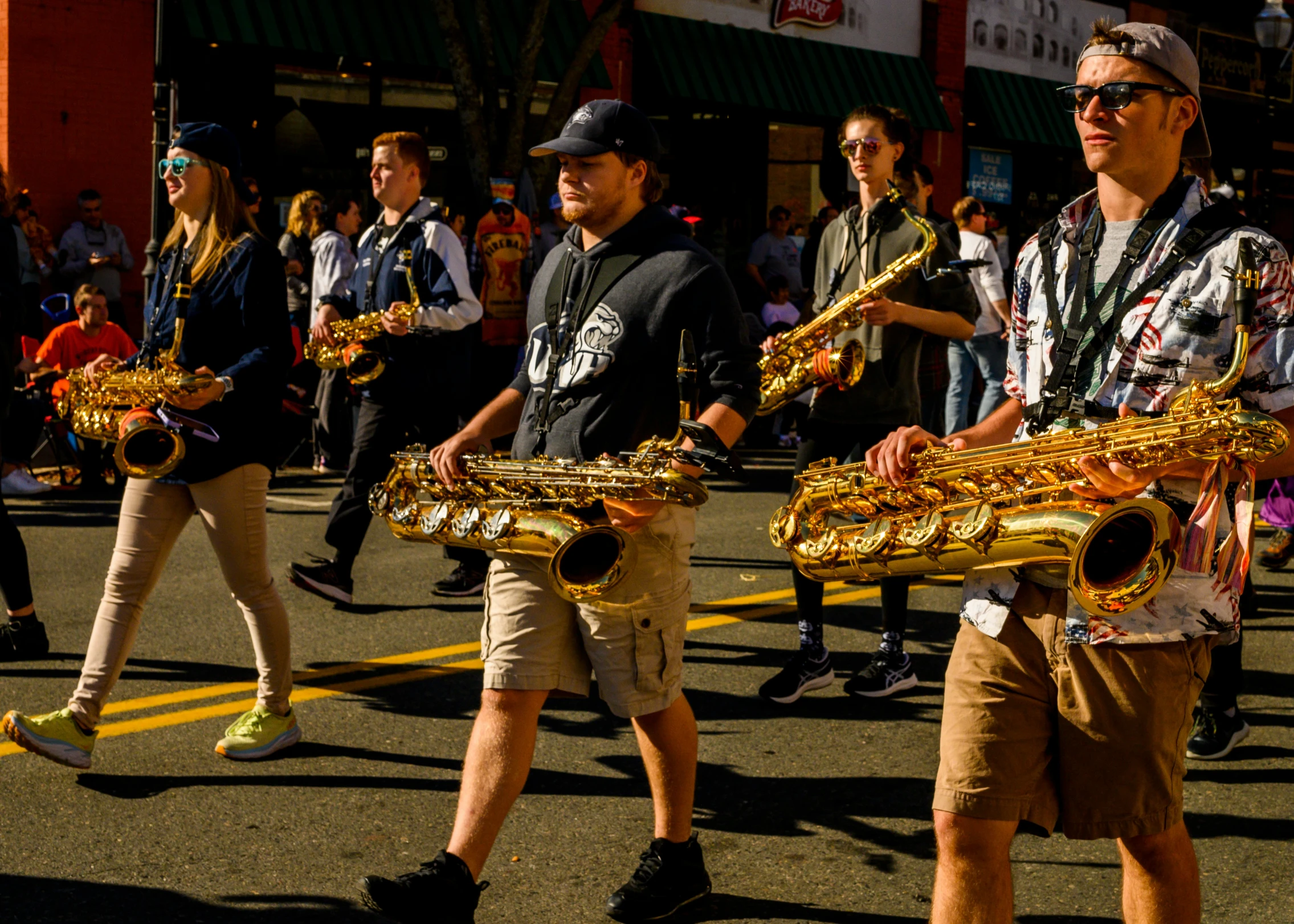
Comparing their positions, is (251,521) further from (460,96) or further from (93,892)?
(460,96)

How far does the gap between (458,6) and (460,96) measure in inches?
60.8

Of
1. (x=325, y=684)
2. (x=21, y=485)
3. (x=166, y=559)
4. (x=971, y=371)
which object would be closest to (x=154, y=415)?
(x=166, y=559)

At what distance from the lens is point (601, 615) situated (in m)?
4.14

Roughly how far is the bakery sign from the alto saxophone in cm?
1612

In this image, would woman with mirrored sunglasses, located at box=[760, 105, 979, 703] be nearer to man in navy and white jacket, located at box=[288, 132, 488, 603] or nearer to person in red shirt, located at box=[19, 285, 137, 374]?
man in navy and white jacket, located at box=[288, 132, 488, 603]

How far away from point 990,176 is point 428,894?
2384cm

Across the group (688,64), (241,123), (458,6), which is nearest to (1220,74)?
(688,64)

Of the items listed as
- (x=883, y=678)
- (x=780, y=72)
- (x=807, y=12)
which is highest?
(x=807, y=12)

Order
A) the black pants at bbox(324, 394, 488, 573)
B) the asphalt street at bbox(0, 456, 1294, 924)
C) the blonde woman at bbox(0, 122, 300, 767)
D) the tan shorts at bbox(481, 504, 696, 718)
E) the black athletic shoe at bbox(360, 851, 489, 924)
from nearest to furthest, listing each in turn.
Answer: the black athletic shoe at bbox(360, 851, 489, 924) → the tan shorts at bbox(481, 504, 696, 718) → the asphalt street at bbox(0, 456, 1294, 924) → the blonde woman at bbox(0, 122, 300, 767) → the black pants at bbox(324, 394, 488, 573)

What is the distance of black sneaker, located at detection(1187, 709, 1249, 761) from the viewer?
5672 mm

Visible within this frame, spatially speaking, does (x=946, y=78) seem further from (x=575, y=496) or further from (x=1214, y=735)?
(x=575, y=496)

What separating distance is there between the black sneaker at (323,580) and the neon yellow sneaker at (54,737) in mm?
2460

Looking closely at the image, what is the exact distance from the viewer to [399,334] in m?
7.59

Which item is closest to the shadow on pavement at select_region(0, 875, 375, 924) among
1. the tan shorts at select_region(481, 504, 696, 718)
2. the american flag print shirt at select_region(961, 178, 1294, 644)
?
the tan shorts at select_region(481, 504, 696, 718)
